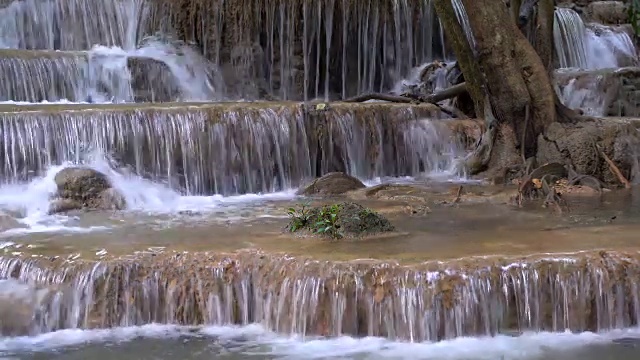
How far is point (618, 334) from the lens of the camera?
232 inches

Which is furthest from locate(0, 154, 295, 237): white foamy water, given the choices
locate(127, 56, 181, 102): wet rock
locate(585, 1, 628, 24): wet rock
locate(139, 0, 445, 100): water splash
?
locate(585, 1, 628, 24): wet rock

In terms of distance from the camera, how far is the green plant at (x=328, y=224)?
23.1 feet

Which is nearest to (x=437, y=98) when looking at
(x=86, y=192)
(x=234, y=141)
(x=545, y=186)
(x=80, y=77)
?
(x=234, y=141)

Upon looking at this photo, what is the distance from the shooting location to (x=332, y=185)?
10219mm

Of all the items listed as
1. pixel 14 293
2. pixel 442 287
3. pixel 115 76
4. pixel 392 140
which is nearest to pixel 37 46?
pixel 115 76

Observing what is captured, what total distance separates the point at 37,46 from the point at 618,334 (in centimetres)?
1211

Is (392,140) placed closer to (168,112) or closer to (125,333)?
(168,112)

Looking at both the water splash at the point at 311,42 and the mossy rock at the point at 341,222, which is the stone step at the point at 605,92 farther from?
the mossy rock at the point at 341,222

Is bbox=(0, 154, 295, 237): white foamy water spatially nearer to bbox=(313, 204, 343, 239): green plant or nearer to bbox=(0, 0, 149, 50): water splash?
bbox=(313, 204, 343, 239): green plant

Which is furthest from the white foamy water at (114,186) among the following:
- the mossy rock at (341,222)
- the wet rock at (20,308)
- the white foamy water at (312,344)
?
the white foamy water at (312,344)

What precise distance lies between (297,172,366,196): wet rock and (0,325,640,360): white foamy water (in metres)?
4.16

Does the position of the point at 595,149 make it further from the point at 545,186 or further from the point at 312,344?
the point at 312,344

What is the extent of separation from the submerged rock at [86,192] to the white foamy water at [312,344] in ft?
10.5

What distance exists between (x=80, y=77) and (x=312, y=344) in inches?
351
